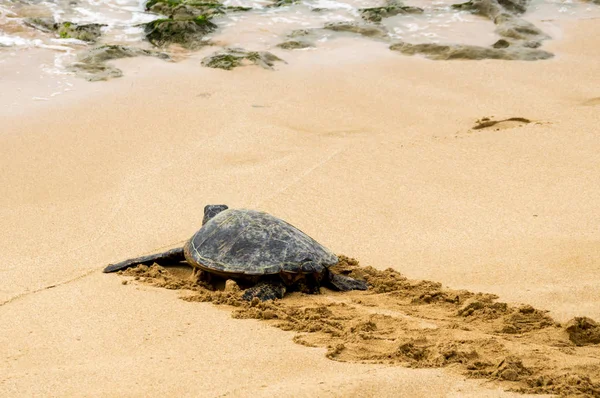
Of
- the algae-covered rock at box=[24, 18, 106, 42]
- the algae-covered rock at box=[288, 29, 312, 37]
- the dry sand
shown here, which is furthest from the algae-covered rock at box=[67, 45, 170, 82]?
the algae-covered rock at box=[288, 29, 312, 37]

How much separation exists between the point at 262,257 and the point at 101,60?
6246 mm

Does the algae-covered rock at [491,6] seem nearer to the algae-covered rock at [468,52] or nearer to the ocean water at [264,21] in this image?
the ocean water at [264,21]

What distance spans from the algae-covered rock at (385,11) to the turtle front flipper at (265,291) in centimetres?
842

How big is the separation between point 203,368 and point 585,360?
68.7 inches

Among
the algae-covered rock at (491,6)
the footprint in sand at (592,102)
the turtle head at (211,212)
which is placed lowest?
the turtle head at (211,212)

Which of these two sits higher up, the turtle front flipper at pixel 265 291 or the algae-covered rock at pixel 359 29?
the algae-covered rock at pixel 359 29

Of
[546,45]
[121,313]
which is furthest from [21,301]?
[546,45]

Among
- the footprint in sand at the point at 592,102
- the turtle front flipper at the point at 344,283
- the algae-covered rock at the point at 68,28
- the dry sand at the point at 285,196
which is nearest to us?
the dry sand at the point at 285,196

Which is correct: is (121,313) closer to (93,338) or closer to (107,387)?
(93,338)

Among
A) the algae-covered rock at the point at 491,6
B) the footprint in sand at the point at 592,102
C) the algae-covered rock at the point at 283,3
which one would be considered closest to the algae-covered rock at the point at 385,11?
the algae-covered rock at the point at 491,6

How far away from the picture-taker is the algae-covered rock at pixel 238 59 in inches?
392

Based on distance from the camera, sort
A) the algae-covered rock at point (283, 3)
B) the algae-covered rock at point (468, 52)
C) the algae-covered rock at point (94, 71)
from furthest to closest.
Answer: the algae-covered rock at point (283, 3), the algae-covered rock at point (468, 52), the algae-covered rock at point (94, 71)

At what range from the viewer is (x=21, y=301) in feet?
14.9

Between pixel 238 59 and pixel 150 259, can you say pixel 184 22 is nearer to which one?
pixel 238 59
